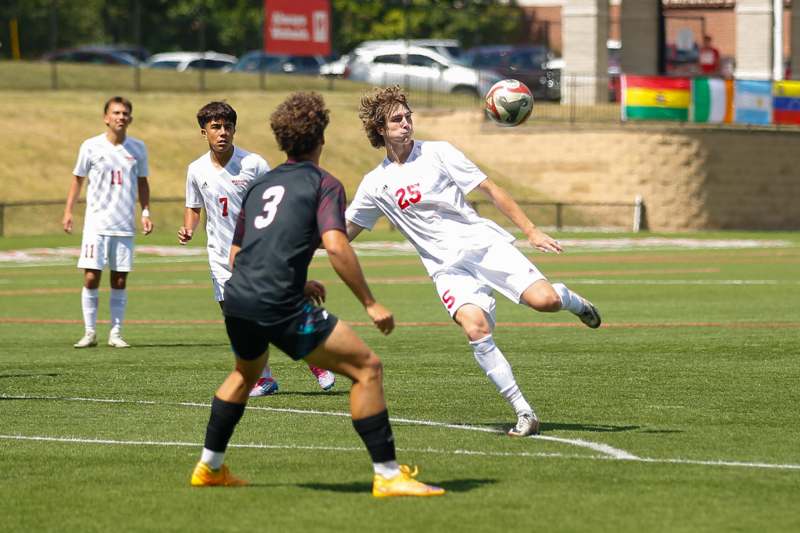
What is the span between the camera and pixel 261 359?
8430mm

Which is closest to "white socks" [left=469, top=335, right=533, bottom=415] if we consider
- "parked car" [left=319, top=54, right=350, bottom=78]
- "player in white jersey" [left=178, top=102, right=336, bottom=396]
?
"player in white jersey" [left=178, top=102, right=336, bottom=396]

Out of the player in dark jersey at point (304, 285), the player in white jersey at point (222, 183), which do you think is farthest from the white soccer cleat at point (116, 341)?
the player in dark jersey at point (304, 285)

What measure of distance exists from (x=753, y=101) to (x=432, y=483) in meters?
38.0

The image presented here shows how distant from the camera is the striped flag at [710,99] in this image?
4431cm

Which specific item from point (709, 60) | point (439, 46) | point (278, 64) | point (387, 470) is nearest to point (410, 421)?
point (387, 470)

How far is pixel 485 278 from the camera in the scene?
10484mm

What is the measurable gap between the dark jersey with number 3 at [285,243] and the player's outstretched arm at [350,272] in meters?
0.07

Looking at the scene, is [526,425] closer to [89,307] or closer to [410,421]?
[410,421]

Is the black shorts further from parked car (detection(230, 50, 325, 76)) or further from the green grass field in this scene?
parked car (detection(230, 50, 325, 76))

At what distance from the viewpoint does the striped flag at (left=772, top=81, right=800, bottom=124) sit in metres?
45.2

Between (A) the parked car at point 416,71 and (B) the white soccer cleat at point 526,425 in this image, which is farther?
(A) the parked car at point 416,71

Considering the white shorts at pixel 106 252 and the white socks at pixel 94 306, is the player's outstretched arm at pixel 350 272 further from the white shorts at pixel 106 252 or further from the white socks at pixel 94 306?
the white socks at pixel 94 306

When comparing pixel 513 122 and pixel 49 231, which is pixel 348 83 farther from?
pixel 513 122

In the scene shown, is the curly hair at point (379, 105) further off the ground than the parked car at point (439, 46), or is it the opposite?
the curly hair at point (379, 105)
